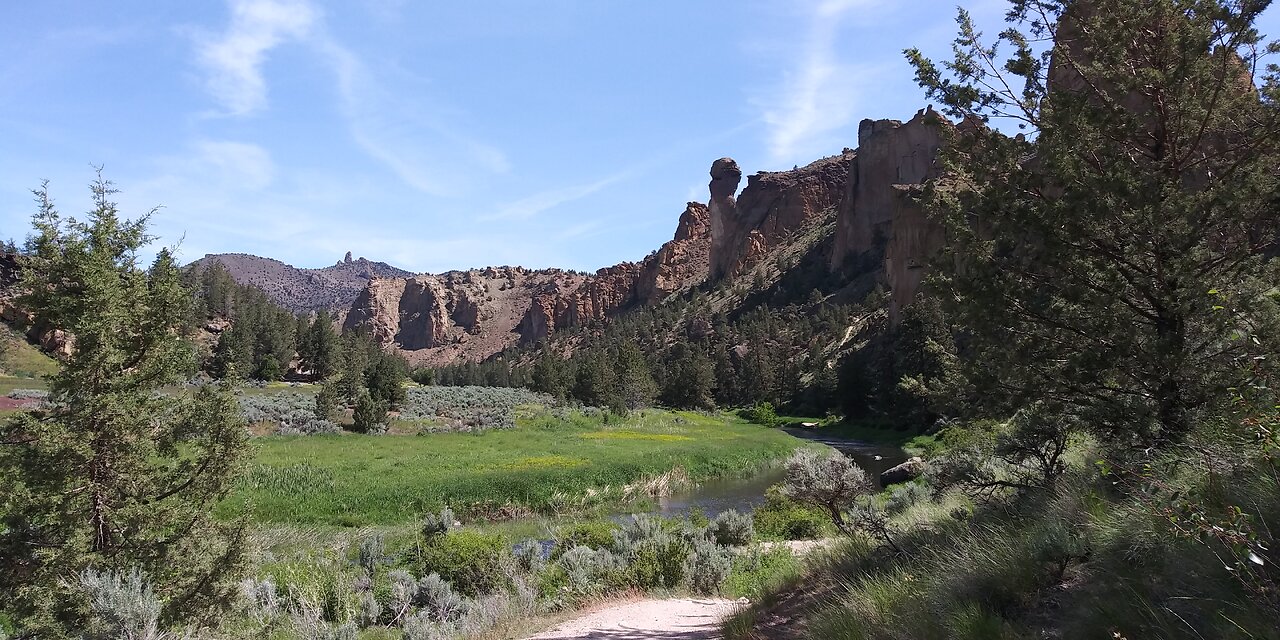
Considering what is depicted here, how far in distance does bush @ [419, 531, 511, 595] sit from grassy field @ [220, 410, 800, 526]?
3631mm

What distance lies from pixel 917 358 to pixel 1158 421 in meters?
47.0

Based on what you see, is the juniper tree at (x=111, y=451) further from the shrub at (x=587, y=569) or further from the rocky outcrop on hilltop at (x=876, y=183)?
the rocky outcrop on hilltop at (x=876, y=183)

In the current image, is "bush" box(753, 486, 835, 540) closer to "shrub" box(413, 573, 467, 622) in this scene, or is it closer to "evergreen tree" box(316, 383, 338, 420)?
"shrub" box(413, 573, 467, 622)

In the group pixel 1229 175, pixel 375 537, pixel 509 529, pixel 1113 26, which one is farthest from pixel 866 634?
pixel 509 529

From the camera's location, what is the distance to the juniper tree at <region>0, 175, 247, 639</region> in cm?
665

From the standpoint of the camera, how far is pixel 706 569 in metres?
11.0

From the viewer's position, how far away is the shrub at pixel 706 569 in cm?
1076

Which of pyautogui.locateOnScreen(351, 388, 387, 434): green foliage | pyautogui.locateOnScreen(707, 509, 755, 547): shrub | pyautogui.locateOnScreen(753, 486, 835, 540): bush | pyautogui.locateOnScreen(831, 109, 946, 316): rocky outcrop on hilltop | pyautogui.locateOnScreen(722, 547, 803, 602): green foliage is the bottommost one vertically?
pyautogui.locateOnScreen(753, 486, 835, 540): bush

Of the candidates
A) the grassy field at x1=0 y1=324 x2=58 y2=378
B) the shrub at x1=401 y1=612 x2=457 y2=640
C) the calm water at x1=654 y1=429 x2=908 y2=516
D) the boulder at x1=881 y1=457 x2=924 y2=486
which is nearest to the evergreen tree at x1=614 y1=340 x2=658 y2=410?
the calm water at x1=654 y1=429 x2=908 y2=516

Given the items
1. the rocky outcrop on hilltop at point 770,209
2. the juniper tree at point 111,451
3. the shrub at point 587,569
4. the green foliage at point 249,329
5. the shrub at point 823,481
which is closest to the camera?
the juniper tree at point 111,451

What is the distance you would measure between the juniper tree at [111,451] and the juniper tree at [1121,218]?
885cm

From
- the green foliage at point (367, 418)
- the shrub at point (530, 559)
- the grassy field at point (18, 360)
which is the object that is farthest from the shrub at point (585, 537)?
the grassy field at point (18, 360)

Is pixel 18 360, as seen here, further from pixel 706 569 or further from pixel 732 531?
pixel 706 569

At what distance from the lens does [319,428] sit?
113ft
